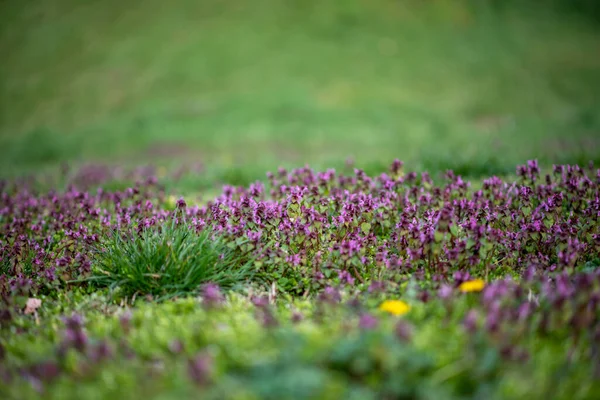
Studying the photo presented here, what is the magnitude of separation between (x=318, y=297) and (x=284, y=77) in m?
17.2

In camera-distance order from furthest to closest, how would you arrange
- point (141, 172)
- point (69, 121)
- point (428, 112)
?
point (69, 121) → point (428, 112) → point (141, 172)

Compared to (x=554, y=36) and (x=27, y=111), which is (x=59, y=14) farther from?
(x=554, y=36)

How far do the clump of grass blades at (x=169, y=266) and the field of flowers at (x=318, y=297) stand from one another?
0.02 m

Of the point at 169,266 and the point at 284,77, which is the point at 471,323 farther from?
the point at 284,77

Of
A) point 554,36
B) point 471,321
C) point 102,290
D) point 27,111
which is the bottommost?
point 102,290

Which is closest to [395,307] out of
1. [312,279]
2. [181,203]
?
[312,279]

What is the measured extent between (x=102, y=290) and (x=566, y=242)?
11.2ft

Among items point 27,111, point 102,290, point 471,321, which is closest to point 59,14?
point 27,111

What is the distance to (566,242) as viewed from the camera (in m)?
3.91

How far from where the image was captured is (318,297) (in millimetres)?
3541

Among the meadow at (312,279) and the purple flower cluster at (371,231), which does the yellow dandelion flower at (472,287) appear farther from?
the purple flower cluster at (371,231)

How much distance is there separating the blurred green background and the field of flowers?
8.06 meters

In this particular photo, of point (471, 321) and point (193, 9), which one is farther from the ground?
point (193, 9)

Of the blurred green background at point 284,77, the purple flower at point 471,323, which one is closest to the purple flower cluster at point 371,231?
the purple flower at point 471,323
